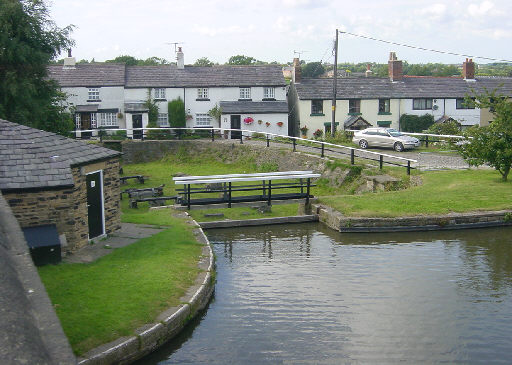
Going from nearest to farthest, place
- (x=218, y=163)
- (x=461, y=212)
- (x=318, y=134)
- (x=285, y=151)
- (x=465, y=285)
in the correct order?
(x=465, y=285)
(x=461, y=212)
(x=285, y=151)
(x=218, y=163)
(x=318, y=134)

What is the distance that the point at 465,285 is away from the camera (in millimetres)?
13305

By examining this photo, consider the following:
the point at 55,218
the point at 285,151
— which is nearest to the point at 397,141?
the point at 285,151

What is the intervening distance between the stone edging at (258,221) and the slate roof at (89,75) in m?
28.7

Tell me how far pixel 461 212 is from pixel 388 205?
2.31m

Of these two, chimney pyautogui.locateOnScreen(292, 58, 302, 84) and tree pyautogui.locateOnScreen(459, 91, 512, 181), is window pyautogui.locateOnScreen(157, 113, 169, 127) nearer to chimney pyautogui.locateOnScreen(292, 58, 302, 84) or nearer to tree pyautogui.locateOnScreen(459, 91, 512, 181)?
chimney pyautogui.locateOnScreen(292, 58, 302, 84)

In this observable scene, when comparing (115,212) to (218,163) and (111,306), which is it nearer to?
(111,306)

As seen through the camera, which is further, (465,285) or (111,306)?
(465,285)

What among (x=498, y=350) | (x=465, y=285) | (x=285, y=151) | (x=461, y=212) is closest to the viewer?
(x=498, y=350)

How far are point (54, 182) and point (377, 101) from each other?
123 ft

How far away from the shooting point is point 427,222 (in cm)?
1844

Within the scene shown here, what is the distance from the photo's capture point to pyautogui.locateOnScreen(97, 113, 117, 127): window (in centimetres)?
4513

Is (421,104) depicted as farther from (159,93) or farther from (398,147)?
(159,93)

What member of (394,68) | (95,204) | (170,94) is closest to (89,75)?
(170,94)

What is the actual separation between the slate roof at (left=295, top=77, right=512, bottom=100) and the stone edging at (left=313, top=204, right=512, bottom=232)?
28.7 meters
